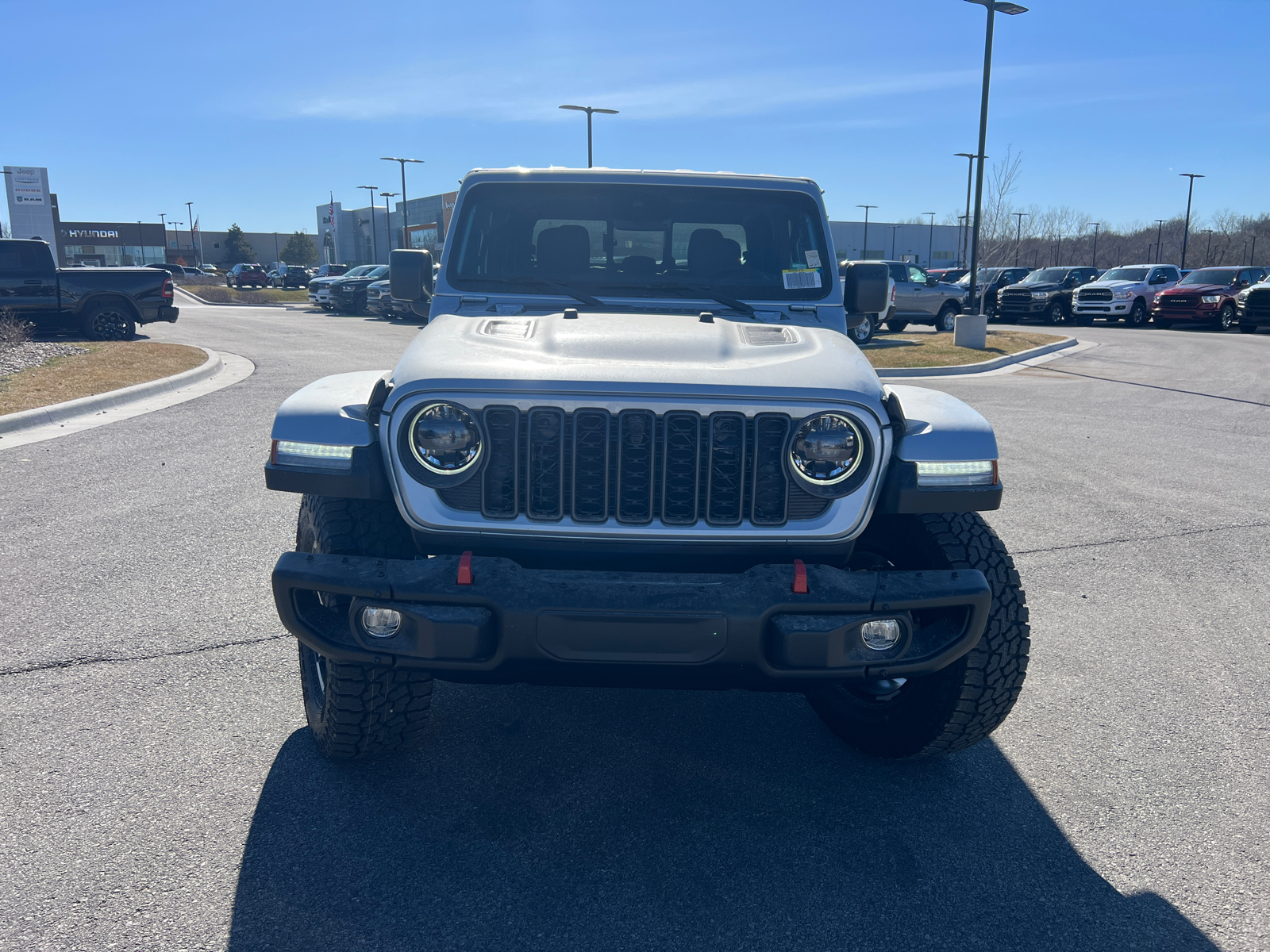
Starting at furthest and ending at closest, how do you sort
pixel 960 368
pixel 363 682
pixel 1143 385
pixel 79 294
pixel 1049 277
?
pixel 1049 277 → pixel 79 294 → pixel 960 368 → pixel 1143 385 → pixel 363 682

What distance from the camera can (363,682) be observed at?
3.02 m

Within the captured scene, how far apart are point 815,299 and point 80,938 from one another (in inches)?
133

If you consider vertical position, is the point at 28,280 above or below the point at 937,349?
above

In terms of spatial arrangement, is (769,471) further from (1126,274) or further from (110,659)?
(1126,274)

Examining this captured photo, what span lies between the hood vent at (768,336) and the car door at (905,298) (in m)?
22.4

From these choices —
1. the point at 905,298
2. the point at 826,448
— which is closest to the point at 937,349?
the point at 905,298

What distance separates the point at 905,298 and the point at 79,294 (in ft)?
61.7

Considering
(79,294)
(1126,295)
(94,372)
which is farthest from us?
(1126,295)

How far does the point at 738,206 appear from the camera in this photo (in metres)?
4.30

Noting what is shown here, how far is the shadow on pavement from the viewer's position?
2539 mm

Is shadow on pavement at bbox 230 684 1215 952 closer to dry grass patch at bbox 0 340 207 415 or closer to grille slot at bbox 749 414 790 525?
grille slot at bbox 749 414 790 525

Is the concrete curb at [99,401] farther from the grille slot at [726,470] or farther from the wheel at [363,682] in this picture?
the grille slot at [726,470]

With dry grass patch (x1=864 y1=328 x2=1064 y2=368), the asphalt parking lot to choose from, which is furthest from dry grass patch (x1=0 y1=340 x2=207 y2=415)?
dry grass patch (x1=864 y1=328 x2=1064 y2=368)

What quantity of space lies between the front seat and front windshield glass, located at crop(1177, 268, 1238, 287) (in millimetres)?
30745
